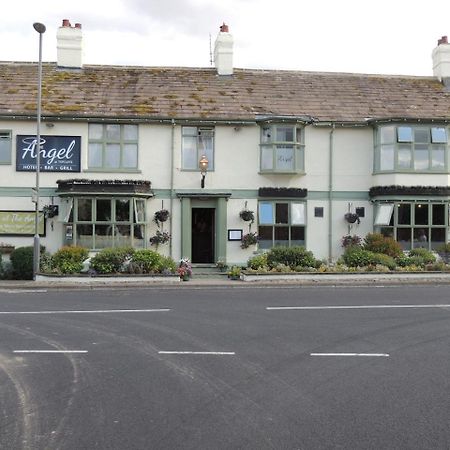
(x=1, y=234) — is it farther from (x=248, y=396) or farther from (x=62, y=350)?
(x=248, y=396)

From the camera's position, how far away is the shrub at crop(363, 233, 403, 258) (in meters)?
20.8

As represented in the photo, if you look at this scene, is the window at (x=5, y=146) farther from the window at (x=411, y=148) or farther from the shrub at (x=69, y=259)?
the window at (x=411, y=148)

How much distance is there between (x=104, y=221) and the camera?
68.7ft

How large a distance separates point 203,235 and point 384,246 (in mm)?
6851

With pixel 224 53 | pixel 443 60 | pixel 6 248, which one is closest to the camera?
pixel 6 248

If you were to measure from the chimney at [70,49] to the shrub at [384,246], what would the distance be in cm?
1393

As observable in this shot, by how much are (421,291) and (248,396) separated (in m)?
11.3

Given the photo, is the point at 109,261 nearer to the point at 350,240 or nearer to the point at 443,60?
the point at 350,240

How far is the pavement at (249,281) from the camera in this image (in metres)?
18.0

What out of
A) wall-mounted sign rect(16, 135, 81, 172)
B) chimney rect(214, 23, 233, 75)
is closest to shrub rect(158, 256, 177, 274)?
wall-mounted sign rect(16, 135, 81, 172)

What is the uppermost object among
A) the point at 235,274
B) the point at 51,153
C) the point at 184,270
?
the point at 51,153

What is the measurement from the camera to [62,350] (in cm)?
861

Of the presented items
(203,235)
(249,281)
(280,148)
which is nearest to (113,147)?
(203,235)

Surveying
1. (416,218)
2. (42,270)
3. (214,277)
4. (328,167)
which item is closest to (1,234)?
(42,270)
